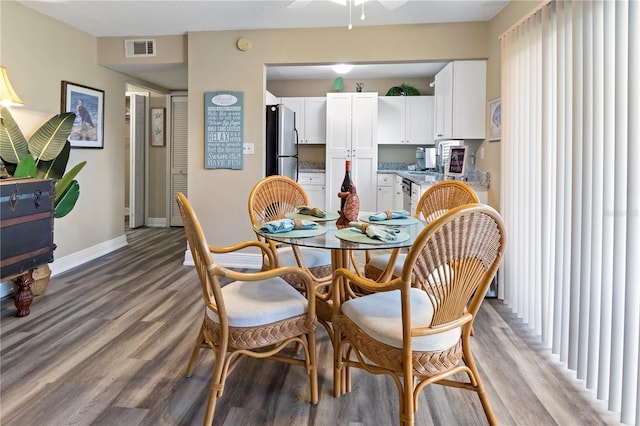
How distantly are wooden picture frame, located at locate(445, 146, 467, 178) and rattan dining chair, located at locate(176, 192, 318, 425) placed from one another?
2.64 metres

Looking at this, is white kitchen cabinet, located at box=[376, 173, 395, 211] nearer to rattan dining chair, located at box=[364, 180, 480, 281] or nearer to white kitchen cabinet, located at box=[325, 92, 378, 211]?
white kitchen cabinet, located at box=[325, 92, 378, 211]

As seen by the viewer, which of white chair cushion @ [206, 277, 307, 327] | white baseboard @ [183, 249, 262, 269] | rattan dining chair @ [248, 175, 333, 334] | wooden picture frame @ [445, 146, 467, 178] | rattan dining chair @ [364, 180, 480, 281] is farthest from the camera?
white baseboard @ [183, 249, 262, 269]

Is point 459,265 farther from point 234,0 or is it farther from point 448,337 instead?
point 234,0

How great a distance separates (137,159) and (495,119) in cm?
548

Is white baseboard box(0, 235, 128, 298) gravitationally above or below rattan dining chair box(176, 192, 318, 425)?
below

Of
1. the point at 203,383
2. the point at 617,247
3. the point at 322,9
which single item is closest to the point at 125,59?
the point at 322,9

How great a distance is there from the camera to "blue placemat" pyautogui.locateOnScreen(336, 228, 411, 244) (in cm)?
179

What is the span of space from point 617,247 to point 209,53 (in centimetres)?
384

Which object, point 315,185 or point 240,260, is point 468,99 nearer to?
point 240,260

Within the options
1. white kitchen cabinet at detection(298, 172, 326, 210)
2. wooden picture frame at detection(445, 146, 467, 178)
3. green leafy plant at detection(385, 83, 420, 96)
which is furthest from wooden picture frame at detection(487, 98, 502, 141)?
white kitchen cabinet at detection(298, 172, 326, 210)

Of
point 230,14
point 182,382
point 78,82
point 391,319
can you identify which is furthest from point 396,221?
point 78,82

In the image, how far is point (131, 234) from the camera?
6.16 m

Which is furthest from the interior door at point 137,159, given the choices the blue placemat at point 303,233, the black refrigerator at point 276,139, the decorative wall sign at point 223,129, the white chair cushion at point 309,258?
the blue placemat at point 303,233

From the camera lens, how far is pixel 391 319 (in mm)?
1602
